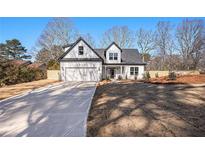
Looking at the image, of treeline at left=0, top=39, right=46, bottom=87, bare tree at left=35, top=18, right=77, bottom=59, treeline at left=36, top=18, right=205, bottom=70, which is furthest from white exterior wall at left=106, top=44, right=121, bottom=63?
treeline at left=0, top=39, right=46, bottom=87

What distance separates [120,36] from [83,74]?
15.5m

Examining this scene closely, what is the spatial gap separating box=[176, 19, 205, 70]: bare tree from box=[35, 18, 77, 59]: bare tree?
Result: 789 inches

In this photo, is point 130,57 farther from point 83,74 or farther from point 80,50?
point 83,74

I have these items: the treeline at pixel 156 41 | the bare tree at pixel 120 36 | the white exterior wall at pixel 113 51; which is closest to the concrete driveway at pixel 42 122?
the white exterior wall at pixel 113 51

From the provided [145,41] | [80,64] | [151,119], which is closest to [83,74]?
[80,64]

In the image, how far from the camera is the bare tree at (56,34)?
2748 centimetres

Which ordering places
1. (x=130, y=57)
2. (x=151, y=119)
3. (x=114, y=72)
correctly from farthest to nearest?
1. (x=130, y=57)
2. (x=114, y=72)
3. (x=151, y=119)

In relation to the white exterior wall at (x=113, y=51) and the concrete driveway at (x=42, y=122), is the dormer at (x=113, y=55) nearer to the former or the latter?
the white exterior wall at (x=113, y=51)

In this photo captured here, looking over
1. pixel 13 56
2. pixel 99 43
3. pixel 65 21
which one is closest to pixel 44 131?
pixel 65 21

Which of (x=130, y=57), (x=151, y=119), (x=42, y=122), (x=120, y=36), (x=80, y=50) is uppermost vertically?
(x=120, y=36)

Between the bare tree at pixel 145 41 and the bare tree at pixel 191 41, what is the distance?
4.93 m

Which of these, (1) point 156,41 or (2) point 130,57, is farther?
(1) point 156,41

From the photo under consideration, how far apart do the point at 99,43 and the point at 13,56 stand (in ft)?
66.0

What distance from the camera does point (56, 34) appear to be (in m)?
28.8
